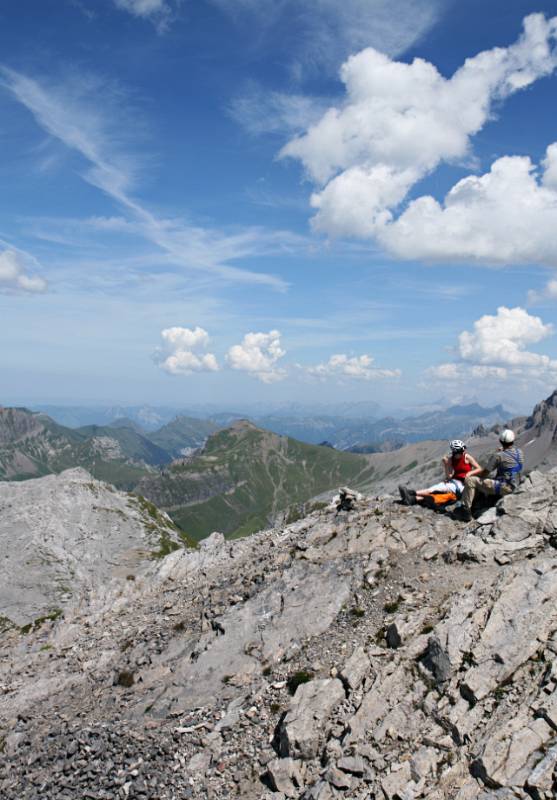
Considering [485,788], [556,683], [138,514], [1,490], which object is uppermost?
[556,683]

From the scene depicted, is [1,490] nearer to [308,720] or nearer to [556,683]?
[308,720]

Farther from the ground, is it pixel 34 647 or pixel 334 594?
pixel 334 594

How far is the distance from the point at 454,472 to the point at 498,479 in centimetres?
235

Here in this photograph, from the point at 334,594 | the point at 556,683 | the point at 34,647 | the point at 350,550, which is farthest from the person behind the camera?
the point at 34,647

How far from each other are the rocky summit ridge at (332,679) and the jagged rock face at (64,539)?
132 ft

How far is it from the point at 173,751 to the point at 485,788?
37.6 ft

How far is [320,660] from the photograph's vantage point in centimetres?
1998

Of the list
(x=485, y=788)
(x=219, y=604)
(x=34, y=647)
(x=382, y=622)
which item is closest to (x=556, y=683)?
(x=485, y=788)

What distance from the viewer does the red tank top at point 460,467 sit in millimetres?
26359

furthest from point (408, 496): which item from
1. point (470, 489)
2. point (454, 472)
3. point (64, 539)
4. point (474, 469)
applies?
point (64, 539)

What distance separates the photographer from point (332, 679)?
1833 centimetres

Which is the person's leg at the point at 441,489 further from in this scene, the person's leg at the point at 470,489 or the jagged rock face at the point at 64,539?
the jagged rock face at the point at 64,539

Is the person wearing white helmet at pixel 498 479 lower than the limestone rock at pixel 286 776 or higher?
higher

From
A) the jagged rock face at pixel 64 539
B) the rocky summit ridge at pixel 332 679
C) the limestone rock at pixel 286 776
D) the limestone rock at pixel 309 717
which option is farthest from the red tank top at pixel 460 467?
the jagged rock face at pixel 64 539
